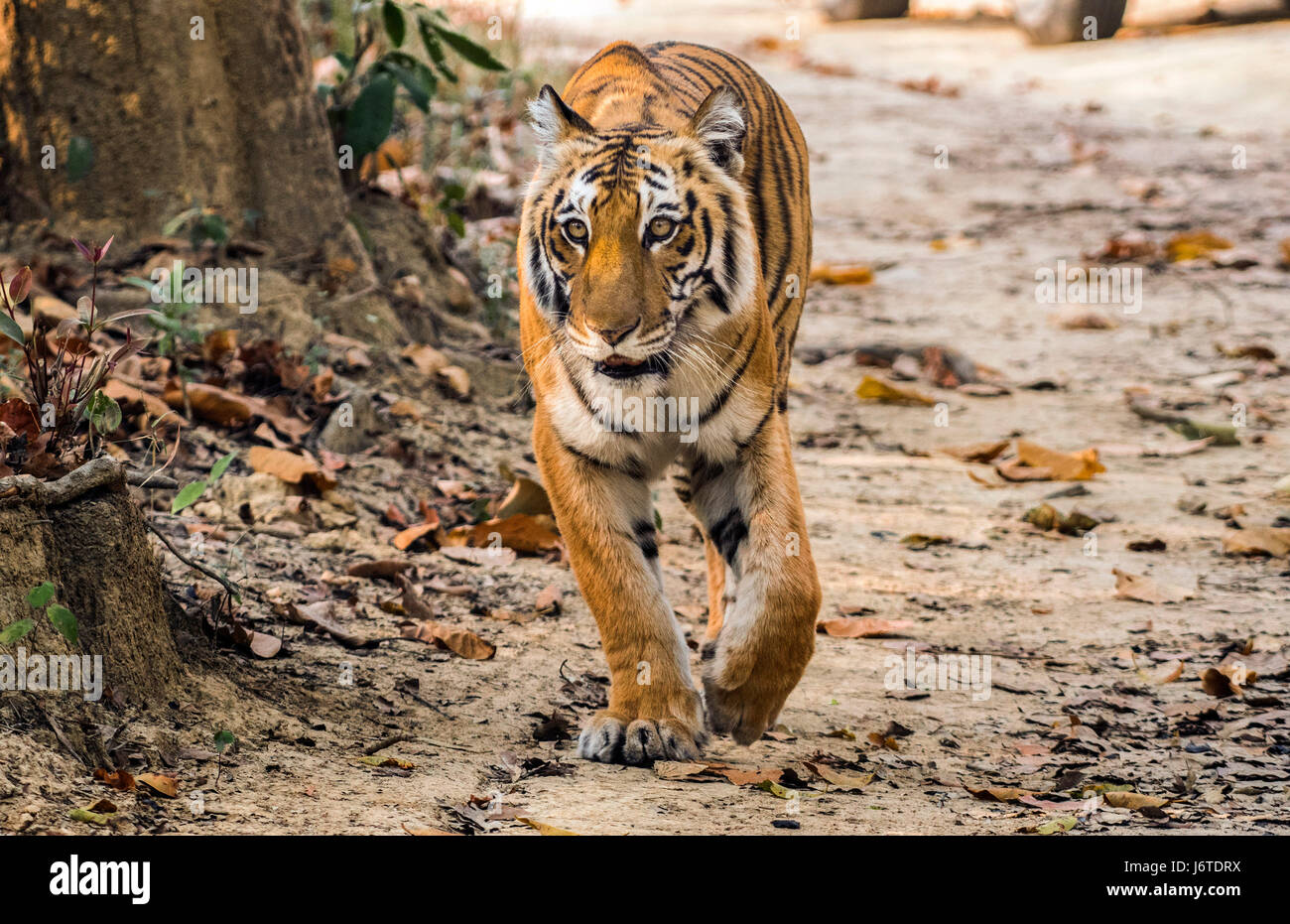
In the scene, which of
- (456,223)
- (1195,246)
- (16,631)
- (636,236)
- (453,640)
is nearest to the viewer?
(16,631)

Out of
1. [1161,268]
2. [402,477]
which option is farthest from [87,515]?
[1161,268]

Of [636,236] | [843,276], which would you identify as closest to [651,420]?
[636,236]

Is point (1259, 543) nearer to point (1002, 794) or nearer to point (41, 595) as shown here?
point (1002, 794)

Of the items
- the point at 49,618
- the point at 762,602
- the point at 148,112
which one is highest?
the point at 148,112

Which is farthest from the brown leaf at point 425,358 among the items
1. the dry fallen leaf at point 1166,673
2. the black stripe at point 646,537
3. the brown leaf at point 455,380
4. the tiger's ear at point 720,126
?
the dry fallen leaf at point 1166,673

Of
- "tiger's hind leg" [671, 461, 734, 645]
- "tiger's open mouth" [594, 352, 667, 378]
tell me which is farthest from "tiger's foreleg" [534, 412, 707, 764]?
"tiger's hind leg" [671, 461, 734, 645]

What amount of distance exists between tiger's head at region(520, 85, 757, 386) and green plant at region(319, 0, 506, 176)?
2.15 m

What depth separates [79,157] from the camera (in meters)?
4.89

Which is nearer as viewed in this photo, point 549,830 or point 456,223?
point 549,830

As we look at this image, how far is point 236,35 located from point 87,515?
2903 mm

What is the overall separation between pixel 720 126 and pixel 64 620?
193 centimetres

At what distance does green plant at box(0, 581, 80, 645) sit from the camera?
2.41 meters

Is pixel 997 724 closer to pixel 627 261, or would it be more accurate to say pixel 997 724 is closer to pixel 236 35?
pixel 627 261

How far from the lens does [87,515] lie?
110 inches
